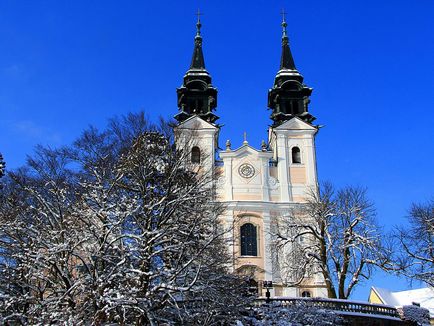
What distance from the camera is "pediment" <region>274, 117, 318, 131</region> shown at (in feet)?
136

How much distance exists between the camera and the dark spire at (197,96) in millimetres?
42844

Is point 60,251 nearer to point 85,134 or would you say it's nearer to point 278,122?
point 85,134

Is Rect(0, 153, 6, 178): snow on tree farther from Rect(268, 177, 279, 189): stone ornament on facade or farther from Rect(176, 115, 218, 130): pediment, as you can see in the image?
Rect(268, 177, 279, 189): stone ornament on facade

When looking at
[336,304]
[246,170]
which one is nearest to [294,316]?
[336,304]

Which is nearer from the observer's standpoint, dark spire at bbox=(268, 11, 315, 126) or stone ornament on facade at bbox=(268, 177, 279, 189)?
stone ornament on facade at bbox=(268, 177, 279, 189)

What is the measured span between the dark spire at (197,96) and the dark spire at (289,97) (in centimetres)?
498

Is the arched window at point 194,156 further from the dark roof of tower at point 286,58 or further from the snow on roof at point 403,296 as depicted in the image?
the snow on roof at point 403,296

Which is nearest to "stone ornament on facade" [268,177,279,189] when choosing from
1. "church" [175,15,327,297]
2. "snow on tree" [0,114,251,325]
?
"church" [175,15,327,297]

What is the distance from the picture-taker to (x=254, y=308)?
2006cm

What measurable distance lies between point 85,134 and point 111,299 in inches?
302

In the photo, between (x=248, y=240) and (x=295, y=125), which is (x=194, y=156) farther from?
(x=295, y=125)

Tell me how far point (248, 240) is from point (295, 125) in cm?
1014

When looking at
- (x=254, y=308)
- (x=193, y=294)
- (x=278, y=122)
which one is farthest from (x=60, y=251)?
(x=278, y=122)

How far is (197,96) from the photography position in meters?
44.1
